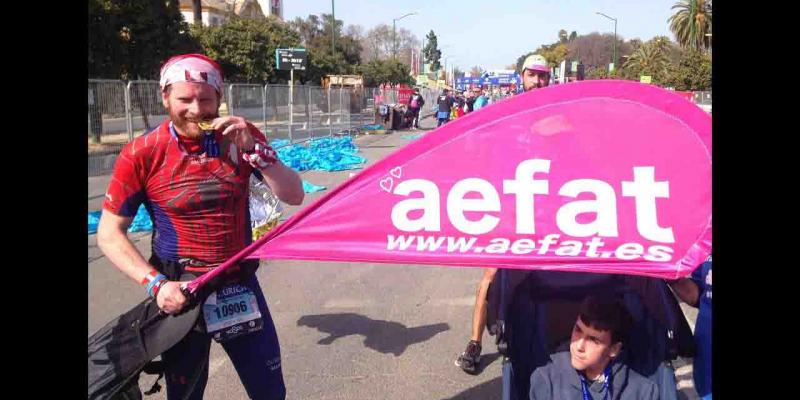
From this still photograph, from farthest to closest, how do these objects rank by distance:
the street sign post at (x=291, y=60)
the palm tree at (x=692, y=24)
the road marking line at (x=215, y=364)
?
the palm tree at (x=692, y=24) < the street sign post at (x=291, y=60) < the road marking line at (x=215, y=364)

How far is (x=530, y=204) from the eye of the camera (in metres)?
2.39

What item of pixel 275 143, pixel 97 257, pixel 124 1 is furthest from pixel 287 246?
pixel 124 1

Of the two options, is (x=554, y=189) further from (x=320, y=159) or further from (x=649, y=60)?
(x=649, y=60)

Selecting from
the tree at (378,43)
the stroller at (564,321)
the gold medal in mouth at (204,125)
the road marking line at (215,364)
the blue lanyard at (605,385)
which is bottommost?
the road marking line at (215,364)

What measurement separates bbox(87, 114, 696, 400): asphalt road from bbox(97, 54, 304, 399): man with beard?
4.65 ft

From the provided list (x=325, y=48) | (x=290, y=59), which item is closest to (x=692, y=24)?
(x=325, y=48)

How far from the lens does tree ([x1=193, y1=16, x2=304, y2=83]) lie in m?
37.1

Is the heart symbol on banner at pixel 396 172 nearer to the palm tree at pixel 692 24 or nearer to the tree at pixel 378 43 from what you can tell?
the palm tree at pixel 692 24

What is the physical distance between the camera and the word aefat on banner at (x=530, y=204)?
2.34 meters

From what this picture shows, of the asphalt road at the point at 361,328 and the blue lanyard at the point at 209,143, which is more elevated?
the blue lanyard at the point at 209,143

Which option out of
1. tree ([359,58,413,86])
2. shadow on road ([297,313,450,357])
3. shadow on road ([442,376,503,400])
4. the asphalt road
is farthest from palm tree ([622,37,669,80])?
shadow on road ([442,376,503,400])

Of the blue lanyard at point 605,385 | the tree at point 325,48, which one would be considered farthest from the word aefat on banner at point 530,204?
the tree at point 325,48

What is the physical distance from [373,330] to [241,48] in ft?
112

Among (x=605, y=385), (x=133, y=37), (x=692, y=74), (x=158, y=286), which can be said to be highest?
(x=692, y=74)
